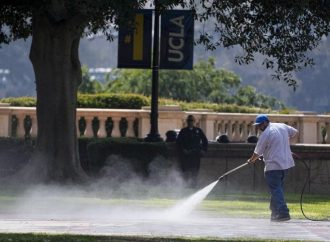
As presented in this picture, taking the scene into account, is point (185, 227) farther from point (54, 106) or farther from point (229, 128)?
point (229, 128)

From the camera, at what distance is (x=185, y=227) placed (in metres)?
15.3

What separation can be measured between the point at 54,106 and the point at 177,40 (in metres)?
4.56

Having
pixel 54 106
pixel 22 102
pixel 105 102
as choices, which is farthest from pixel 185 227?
pixel 22 102

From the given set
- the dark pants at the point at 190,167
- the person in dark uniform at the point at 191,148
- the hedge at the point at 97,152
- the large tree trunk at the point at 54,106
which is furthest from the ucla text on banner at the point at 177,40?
the large tree trunk at the point at 54,106

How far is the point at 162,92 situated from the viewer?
64688 millimetres

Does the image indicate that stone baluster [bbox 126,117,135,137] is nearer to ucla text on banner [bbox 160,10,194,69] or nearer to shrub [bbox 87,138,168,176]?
ucla text on banner [bbox 160,10,194,69]

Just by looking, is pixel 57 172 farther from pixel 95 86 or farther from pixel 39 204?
pixel 95 86

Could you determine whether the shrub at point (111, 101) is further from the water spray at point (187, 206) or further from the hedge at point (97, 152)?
the water spray at point (187, 206)

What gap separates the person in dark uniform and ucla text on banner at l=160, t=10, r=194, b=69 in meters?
1.99

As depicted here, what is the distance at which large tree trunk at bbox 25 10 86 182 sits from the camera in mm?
22938

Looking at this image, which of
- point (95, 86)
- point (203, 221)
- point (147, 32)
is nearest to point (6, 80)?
point (95, 86)

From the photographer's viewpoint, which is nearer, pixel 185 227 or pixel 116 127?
pixel 185 227

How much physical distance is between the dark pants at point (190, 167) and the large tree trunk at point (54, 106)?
10.5 feet

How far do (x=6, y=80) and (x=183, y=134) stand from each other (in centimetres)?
12870
